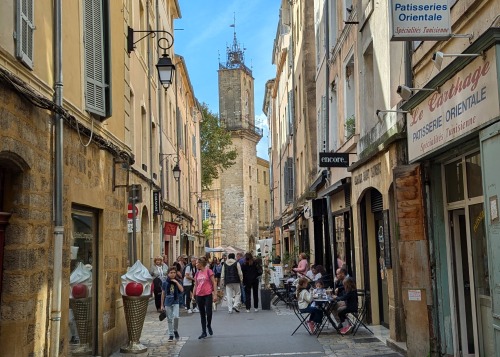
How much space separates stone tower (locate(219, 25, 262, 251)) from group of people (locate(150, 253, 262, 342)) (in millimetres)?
44444

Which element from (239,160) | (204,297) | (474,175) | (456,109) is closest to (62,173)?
(456,109)

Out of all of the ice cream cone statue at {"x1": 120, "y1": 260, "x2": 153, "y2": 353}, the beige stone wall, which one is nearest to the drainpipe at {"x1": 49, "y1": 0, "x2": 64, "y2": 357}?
the ice cream cone statue at {"x1": 120, "y1": 260, "x2": 153, "y2": 353}

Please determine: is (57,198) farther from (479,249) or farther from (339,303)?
(339,303)

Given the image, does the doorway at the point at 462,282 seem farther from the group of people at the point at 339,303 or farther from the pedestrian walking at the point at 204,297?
the pedestrian walking at the point at 204,297

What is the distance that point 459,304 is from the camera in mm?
8703

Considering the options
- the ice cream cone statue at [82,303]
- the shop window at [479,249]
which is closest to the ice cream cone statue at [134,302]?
the ice cream cone statue at [82,303]

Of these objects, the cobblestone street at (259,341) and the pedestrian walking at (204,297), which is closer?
the cobblestone street at (259,341)

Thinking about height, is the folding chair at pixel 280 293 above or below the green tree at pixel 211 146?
below

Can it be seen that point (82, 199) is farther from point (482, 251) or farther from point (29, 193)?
point (482, 251)

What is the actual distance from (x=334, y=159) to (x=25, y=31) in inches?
352

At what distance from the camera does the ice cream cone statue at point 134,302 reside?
1071 cm

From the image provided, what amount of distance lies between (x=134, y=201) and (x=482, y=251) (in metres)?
7.95

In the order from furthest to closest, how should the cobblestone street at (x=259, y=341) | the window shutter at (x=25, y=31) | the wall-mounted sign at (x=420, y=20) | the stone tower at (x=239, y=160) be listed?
the stone tower at (x=239, y=160) < the cobblestone street at (x=259, y=341) < the wall-mounted sign at (x=420, y=20) < the window shutter at (x=25, y=31)

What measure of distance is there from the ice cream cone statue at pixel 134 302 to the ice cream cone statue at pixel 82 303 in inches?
35.6
